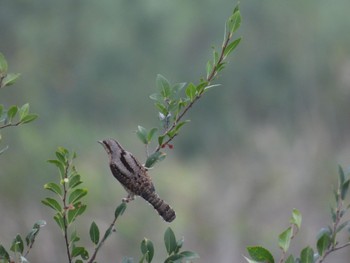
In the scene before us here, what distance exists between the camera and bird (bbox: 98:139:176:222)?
1243 mm

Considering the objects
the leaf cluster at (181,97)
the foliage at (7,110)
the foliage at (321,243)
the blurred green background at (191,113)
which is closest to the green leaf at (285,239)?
the foliage at (321,243)

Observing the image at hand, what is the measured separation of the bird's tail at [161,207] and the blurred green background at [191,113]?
5.97 m

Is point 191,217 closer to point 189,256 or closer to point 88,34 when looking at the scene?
point 88,34

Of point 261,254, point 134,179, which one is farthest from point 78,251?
point 261,254

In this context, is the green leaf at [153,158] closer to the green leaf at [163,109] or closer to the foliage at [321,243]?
the green leaf at [163,109]

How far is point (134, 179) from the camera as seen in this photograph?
1.26 m

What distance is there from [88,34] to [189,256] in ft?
24.7

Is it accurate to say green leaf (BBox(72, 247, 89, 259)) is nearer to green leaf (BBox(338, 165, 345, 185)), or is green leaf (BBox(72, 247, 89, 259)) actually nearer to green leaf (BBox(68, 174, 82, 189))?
green leaf (BBox(68, 174, 82, 189))

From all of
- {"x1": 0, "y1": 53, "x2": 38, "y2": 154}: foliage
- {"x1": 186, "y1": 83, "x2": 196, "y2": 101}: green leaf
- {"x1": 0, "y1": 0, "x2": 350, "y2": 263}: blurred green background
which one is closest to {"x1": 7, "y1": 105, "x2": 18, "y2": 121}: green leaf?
{"x1": 0, "y1": 53, "x2": 38, "y2": 154}: foliage

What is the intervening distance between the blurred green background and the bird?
595 cm

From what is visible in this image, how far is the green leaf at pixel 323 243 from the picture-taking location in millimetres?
1129

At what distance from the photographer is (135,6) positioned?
8.43 metres

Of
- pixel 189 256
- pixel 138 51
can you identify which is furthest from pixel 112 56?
pixel 189 256

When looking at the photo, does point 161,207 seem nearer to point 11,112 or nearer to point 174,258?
point 174,258
